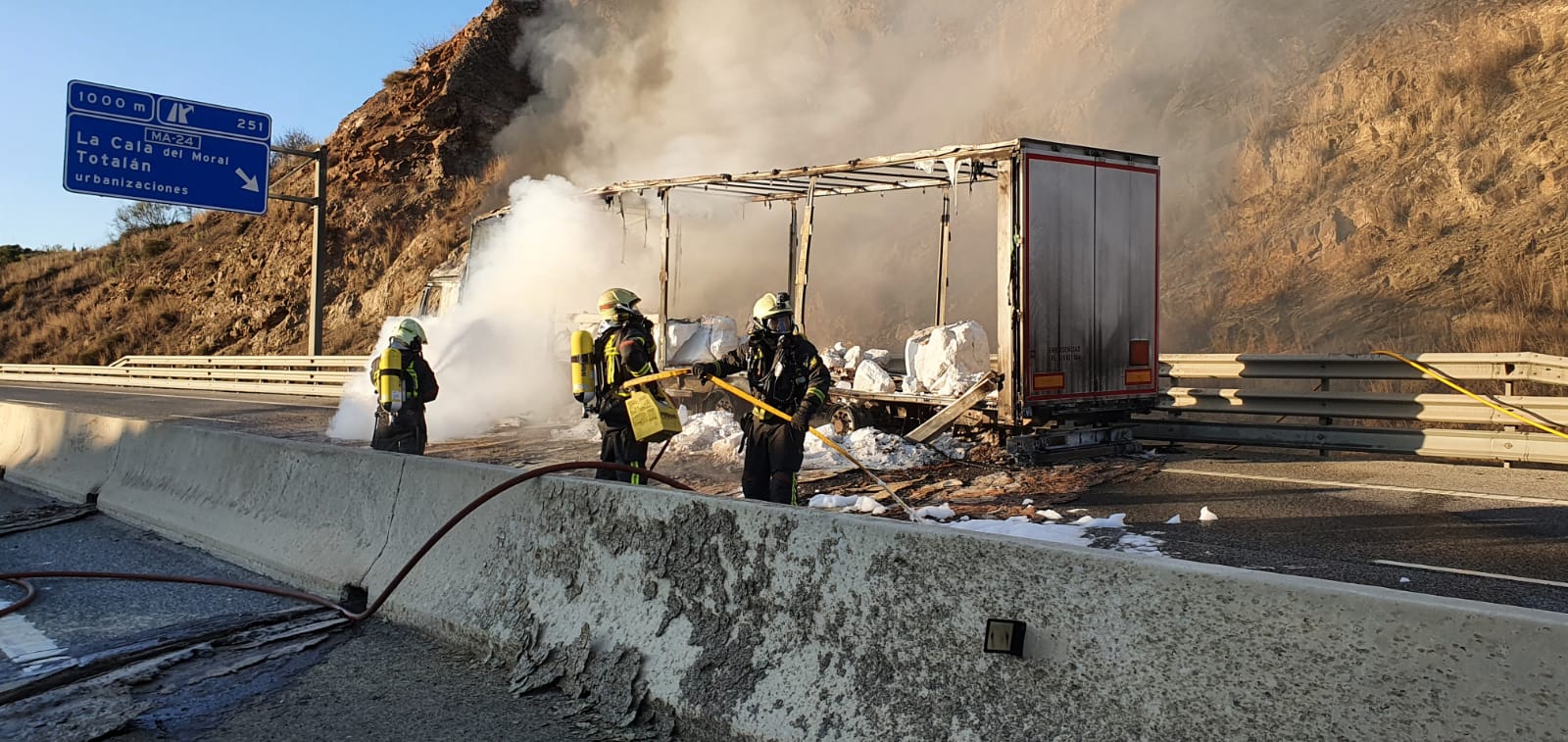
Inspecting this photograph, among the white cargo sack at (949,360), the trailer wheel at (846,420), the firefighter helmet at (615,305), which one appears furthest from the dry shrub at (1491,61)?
the firefighter helmet at (615,305)

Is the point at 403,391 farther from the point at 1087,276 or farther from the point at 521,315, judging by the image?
the point at 521,315

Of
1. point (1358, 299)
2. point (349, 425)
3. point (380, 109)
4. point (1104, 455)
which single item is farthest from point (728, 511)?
point (380, 109)

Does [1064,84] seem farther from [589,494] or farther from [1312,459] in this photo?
[589,494]

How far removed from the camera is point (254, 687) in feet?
12.7

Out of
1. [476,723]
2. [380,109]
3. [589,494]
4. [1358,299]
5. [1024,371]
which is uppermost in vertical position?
[380,109]

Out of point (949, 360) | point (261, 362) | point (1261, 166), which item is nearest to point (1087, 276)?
point (949, 360)

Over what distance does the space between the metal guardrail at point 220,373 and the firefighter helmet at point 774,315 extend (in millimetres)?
13705

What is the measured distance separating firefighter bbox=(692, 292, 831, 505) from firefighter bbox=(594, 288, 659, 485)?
0.44 m

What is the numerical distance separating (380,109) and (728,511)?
35.4m

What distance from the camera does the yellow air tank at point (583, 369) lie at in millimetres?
6762

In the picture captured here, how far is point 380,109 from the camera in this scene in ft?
114

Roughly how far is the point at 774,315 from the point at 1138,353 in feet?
16.7

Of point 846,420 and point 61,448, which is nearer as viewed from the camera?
point 61,448

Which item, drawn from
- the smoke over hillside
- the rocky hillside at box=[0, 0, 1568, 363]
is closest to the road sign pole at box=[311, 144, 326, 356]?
the smoke over hillside
